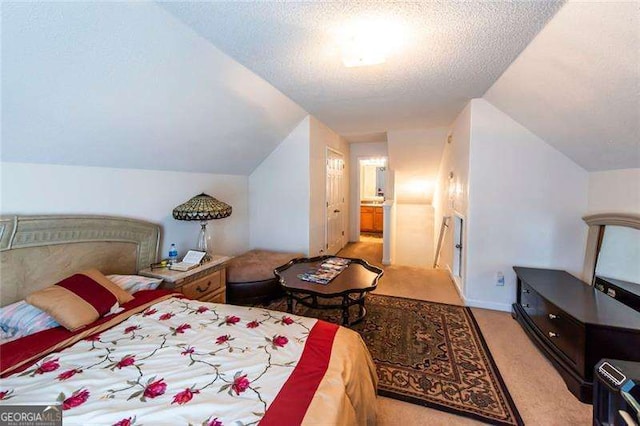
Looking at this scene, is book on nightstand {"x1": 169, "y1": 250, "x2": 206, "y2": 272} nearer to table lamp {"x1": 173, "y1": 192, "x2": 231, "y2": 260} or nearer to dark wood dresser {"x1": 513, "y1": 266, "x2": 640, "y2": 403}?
table lamp {"x1": 173, "y1": 192, "x2": 231, "y2": 260}

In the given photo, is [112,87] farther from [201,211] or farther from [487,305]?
[487,305]

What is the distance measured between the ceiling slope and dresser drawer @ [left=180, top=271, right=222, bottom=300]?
1169 mm

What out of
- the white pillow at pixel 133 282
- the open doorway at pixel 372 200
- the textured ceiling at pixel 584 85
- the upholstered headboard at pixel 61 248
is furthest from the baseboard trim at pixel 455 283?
the upholstered headboard at pixel 61 248

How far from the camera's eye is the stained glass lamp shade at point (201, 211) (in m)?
2.45

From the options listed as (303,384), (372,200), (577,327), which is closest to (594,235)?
(577,327)

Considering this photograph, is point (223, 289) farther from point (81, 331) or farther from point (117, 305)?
point (81, 331)

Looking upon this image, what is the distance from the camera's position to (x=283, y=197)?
3.88 metres

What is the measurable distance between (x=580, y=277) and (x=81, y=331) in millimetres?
4160

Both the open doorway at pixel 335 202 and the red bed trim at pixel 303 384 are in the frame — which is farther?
the open doorway at pixel 335 202

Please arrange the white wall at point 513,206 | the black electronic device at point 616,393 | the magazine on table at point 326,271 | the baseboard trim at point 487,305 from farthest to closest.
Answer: the baseboard trim at point 487,305 → the white wall at point 513,206 → the magazine on table at point 326,271 → the black electronic device at point 616,393

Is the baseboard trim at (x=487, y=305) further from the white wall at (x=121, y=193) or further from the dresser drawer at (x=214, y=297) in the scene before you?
the white wall at (x=121, y=193)

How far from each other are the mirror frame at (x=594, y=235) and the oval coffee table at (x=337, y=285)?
1.97m

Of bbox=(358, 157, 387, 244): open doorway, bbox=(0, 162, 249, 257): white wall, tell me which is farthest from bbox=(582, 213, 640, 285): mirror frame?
bbox=(358, 157, 387, 244): open doorway

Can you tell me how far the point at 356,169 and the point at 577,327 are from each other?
4.93 meters
